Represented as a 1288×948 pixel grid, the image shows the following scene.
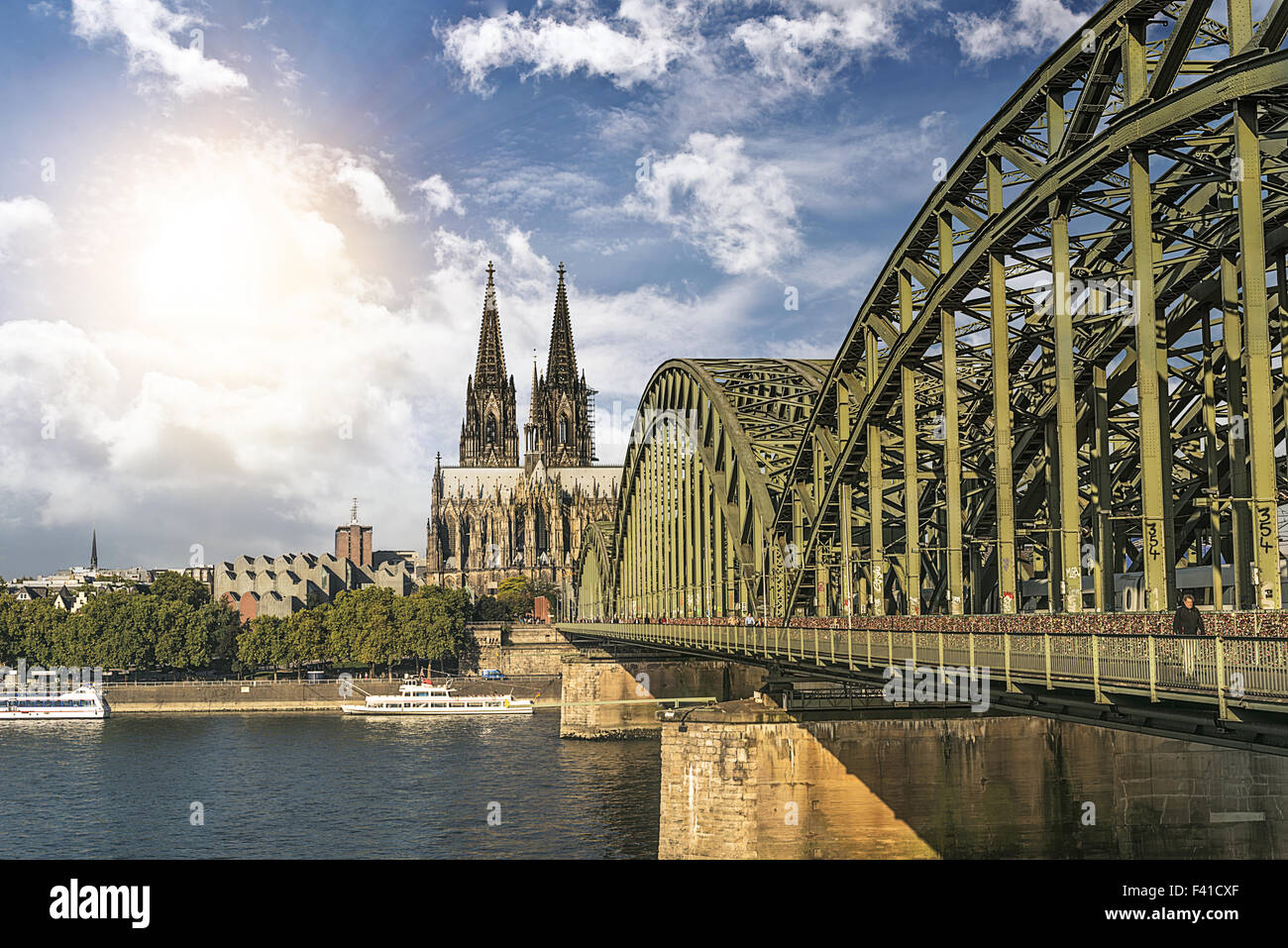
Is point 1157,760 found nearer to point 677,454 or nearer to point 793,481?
point 793,481

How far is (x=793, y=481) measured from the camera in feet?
173

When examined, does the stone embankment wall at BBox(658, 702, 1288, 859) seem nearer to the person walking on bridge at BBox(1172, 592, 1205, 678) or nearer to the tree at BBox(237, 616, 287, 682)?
the person walking on bridge at BBox(1172, 592, 1205, 678)

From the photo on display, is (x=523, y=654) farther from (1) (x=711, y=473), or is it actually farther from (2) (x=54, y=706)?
(1) (x=711, y=473)

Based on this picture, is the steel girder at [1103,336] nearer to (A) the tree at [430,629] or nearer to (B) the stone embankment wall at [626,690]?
(B) the stone embankment wall at [626,690]

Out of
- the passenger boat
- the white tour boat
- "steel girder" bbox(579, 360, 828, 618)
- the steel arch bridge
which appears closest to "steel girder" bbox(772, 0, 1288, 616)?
the steel arch bridge

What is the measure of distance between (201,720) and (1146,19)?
102728mm

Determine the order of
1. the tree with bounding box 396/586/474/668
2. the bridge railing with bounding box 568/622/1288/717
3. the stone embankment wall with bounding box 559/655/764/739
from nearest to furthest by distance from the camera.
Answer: the bridge railing with bounding box 568/622/1288/717 < the stone embankment wall with bounding box 559/655/764/739 < the tree with bounding box 396/586/474/668

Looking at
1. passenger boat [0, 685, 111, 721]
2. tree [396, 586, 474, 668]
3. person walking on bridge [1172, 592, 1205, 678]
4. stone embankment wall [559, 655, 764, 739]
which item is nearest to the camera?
person walking on bridge [1172, 592, 1205, 678]

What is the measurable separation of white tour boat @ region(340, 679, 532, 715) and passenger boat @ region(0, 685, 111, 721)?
2143 centimetres

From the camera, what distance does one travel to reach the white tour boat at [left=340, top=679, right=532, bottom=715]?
378 ft

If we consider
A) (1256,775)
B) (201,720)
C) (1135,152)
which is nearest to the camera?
(1135,152)

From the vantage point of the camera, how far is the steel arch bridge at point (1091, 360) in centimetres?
2405

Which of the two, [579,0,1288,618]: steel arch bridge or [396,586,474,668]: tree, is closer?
[579,0,1288,618]: steel arch bridge
